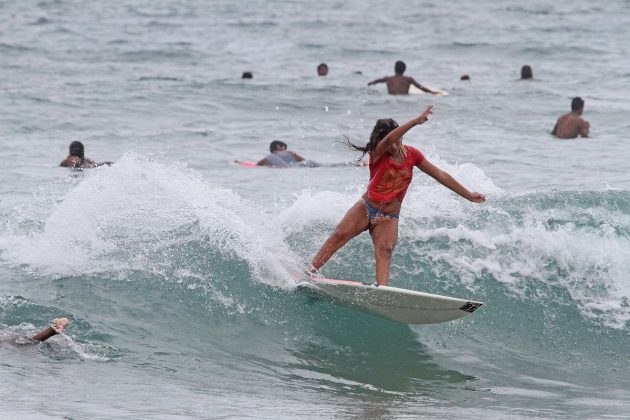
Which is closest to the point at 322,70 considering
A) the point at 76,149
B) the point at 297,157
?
the point at 297,157

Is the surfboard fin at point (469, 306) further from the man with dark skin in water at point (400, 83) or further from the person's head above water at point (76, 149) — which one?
the man with dark skin in water at point (400, 83)

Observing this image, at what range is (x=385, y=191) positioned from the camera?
880 centimetres

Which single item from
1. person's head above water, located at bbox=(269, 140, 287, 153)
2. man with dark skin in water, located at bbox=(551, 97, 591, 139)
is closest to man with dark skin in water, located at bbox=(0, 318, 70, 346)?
person's head above water, located at bbox=(269, 140, 287, 153)

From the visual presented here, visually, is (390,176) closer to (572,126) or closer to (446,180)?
(446,180)

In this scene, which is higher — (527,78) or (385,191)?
(527,78)

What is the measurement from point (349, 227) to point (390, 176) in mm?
632

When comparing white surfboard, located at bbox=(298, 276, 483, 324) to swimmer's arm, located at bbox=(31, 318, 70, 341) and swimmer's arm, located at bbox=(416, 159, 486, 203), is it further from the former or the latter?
swimmer's arm, located at bbox=(31, 318, 70, 341)

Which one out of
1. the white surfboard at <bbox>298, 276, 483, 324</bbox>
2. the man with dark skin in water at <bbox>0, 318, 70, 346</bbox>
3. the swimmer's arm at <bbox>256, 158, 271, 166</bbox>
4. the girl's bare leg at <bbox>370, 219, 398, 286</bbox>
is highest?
the swimmer's arm at <bbox>256, 158, 271, 166</bbox>

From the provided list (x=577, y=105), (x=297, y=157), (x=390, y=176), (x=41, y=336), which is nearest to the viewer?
(x=41, y=336)

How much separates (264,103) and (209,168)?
7007mm

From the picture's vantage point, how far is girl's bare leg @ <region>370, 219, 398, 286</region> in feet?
28.9

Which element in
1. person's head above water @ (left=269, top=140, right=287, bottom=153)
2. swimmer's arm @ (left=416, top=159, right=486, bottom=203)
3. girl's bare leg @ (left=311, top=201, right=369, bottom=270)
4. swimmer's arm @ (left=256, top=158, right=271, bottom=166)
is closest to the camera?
swimmer's arm @ (left=416, top=159, right=486, bottom=203)

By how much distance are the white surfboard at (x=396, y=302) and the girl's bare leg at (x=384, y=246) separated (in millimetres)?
135

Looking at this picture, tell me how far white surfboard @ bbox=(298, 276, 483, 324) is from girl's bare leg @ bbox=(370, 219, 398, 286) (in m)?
0.14
